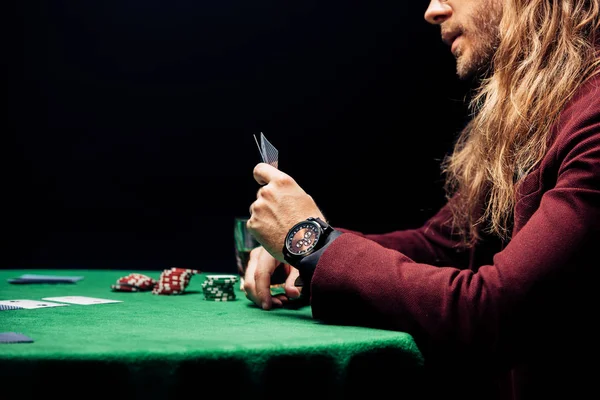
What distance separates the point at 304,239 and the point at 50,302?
702 mm

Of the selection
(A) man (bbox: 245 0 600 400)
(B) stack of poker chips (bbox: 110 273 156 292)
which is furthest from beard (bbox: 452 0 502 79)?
(B) stack of poker chips (bbox: 110 273 156 292)

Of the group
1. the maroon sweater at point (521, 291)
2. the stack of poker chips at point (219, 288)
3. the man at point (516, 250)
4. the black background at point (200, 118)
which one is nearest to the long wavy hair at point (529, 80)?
the man at point (516, 250)

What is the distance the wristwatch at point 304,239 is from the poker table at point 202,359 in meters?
0.14

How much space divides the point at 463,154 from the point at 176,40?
81.9 inches

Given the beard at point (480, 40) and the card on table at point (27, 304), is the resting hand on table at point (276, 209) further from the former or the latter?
the beard at point (480, 40)

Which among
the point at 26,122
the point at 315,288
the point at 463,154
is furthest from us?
the point at 26,122

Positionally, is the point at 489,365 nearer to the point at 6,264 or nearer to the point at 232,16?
the point at 232,16

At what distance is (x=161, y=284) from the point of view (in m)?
1.83

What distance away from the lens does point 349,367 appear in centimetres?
100

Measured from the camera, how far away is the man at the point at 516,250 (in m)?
1.08

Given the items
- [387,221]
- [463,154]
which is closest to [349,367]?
[463,154]

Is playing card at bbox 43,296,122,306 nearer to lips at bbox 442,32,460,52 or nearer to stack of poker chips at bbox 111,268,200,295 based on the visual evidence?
stack of poker chips at bbox 111,268,200,295

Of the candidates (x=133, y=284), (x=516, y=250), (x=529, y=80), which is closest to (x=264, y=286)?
(x=133, y=284)

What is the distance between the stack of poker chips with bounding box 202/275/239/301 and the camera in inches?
66.6
